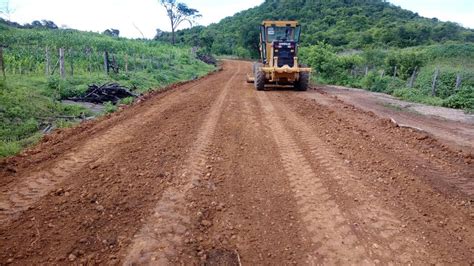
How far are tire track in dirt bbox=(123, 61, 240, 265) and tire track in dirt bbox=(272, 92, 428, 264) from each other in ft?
5.76

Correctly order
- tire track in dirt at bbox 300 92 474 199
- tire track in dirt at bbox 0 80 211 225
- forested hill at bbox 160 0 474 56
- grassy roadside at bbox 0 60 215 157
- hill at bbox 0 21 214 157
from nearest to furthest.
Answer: tire track in dirt at bbox 0 80 211 225
tire track in dirt at bbox 300 92 474 199
grassy roadside at bbox 0 60 215 157
hill at bbox 0 21 214 157
forested hill at bbox 160 0 474 56

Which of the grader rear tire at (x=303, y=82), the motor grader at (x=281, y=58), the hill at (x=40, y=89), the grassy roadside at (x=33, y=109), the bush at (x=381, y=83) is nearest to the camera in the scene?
the grassy roadside at (x=33, y=109)

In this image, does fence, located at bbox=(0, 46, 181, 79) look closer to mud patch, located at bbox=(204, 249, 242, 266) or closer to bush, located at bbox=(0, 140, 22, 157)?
bush, located at bbox=(0, 140, 22, 157)

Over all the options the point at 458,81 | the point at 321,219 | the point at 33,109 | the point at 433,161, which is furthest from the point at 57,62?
the point at 458,81

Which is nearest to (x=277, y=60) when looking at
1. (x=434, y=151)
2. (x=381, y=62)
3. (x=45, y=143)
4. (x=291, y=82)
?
(x=291, y=82)

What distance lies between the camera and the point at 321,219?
393 centimetres

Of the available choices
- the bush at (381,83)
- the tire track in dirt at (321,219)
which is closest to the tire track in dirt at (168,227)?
the tire track in dirt at (321,219)

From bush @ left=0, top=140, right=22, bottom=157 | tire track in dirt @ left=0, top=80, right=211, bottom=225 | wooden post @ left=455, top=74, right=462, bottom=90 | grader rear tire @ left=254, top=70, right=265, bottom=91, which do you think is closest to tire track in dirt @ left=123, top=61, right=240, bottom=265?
tire track in dirt @ left=0, top=80, right=211, bottom=225

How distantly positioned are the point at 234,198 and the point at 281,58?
11547mm

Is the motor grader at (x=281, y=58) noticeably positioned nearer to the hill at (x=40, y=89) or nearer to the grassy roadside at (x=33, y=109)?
the hill at (x=40, y=89)

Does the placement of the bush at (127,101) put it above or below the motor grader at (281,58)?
below

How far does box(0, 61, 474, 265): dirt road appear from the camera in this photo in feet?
11.0

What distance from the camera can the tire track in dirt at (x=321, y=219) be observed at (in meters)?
3.31

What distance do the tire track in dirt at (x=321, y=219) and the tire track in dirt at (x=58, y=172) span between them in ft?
9.40
